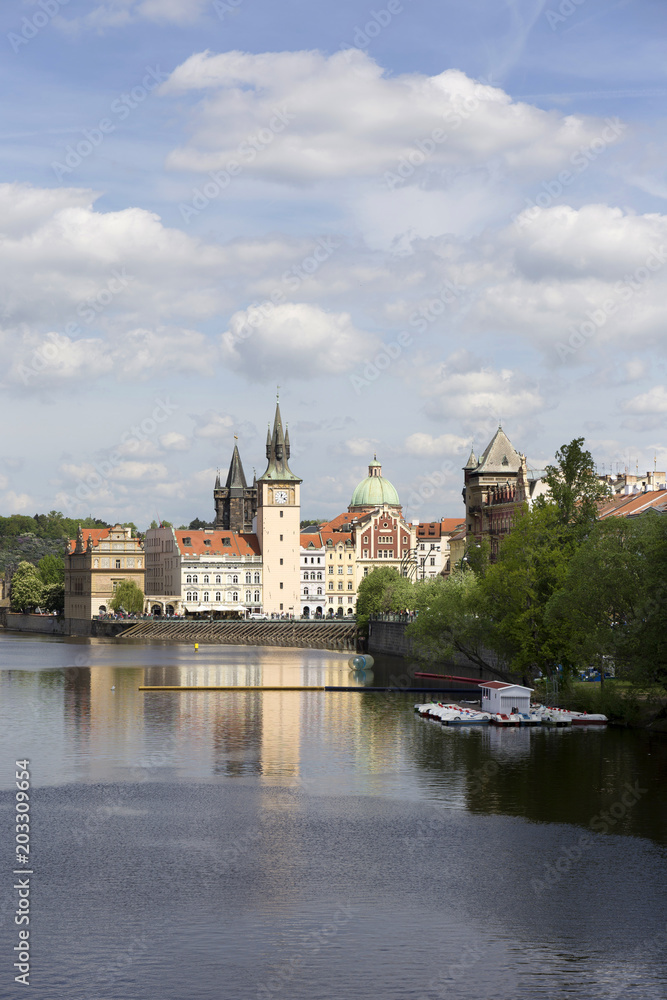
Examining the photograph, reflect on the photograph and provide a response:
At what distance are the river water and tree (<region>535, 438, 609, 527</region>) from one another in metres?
17.9

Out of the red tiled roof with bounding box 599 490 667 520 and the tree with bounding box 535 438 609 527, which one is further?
the red tiled roof with bounding box 599 490 667 520

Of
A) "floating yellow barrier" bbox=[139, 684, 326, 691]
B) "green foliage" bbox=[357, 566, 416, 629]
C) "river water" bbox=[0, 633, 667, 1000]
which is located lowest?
"river water" bbox=[0, 633, 667, 1000]

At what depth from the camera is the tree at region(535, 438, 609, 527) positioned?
84.4m

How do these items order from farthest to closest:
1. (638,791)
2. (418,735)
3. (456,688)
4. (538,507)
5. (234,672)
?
1. (234,672)
2. (456,688)
3. (538,507)
4. (418,735)
5. (638,791)

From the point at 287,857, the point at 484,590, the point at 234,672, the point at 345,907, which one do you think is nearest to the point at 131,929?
the point at 345,907

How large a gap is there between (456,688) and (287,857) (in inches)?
2405

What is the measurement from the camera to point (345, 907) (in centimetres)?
3497

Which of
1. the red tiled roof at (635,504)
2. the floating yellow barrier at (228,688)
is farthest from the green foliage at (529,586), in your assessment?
the red tiled roof at (635,504)

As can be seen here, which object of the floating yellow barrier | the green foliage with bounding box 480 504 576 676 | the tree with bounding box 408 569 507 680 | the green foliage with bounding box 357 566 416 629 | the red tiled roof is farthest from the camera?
the green foliage with bounding box 357 566 416 629

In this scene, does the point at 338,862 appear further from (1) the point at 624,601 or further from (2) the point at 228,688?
(2) the point at 228,688

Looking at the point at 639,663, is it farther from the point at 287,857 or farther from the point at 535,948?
the point at 535,948

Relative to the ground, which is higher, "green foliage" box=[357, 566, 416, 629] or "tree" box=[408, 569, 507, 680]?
"green foliage" box=[357, 566, 416, 629]

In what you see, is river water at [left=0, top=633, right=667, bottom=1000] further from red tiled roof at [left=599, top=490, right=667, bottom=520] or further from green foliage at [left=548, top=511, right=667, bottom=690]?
red tiled roof at [left=599, top=490, right=667, bottom=520]

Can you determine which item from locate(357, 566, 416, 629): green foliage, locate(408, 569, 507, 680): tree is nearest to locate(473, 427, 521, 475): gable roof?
locate(357, 566, 416, 629): green foliage
